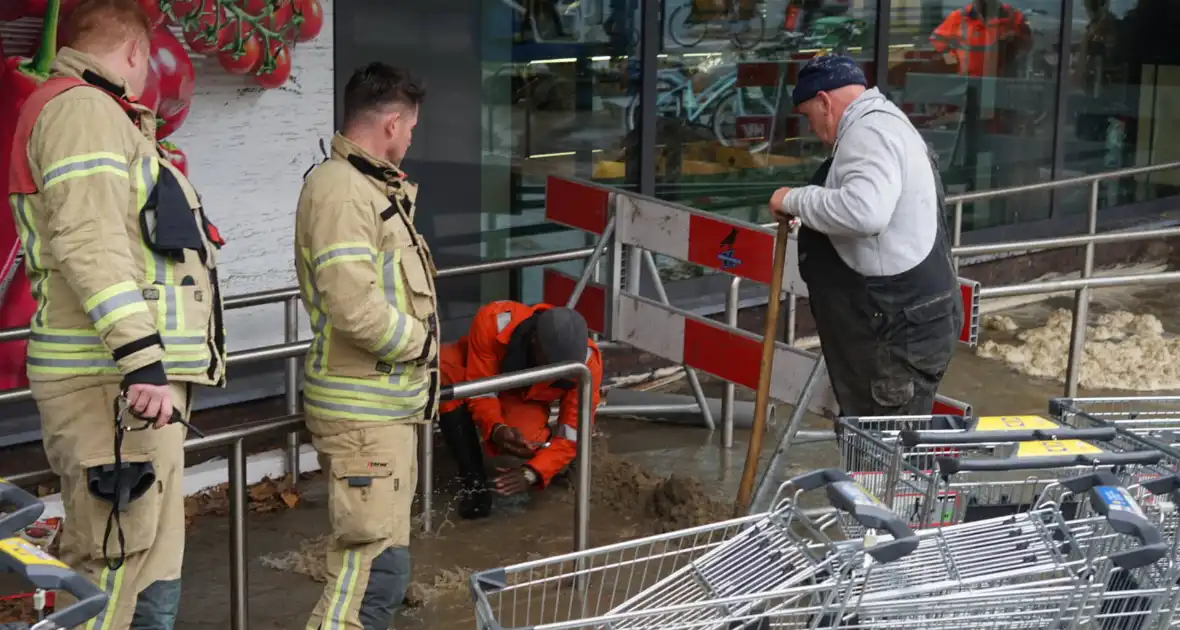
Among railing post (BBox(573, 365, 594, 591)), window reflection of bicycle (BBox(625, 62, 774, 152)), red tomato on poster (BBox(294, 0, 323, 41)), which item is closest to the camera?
railing post (BBox(573, 365, 594, 591))

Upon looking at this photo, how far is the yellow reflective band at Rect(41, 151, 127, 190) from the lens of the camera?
3.12 meters

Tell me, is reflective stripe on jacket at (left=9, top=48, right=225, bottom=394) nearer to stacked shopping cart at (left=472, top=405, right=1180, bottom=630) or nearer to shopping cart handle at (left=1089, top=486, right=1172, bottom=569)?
stacked shopping cart at (left=472, top=405, right=1180, bottom=630)

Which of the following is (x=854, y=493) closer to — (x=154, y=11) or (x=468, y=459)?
(x=468, y=459)

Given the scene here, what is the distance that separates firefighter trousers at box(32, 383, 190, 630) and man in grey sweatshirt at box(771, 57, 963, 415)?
2.01 m

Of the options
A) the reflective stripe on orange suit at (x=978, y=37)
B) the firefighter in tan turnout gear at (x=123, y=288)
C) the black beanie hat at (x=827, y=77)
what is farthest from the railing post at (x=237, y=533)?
the reflective stripe on orange suit at (x=978, y=37)

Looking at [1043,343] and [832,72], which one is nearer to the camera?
[832,72]

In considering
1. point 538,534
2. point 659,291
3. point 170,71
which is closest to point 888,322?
point 538,534

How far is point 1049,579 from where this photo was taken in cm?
298

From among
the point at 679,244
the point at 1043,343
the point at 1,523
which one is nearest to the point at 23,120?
the point at 1,523

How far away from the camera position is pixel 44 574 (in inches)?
89.9

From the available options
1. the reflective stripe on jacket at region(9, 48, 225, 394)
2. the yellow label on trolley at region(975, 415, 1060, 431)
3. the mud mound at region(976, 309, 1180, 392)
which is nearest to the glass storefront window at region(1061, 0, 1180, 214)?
the mud mound at region(976, 309, 1180, 392)

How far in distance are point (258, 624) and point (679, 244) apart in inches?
80.6

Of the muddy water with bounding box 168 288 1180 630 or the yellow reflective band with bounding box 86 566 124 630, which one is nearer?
the yellow reflective band with bounding box 86 566 124 630

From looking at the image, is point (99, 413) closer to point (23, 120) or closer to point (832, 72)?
point (23, 120)
